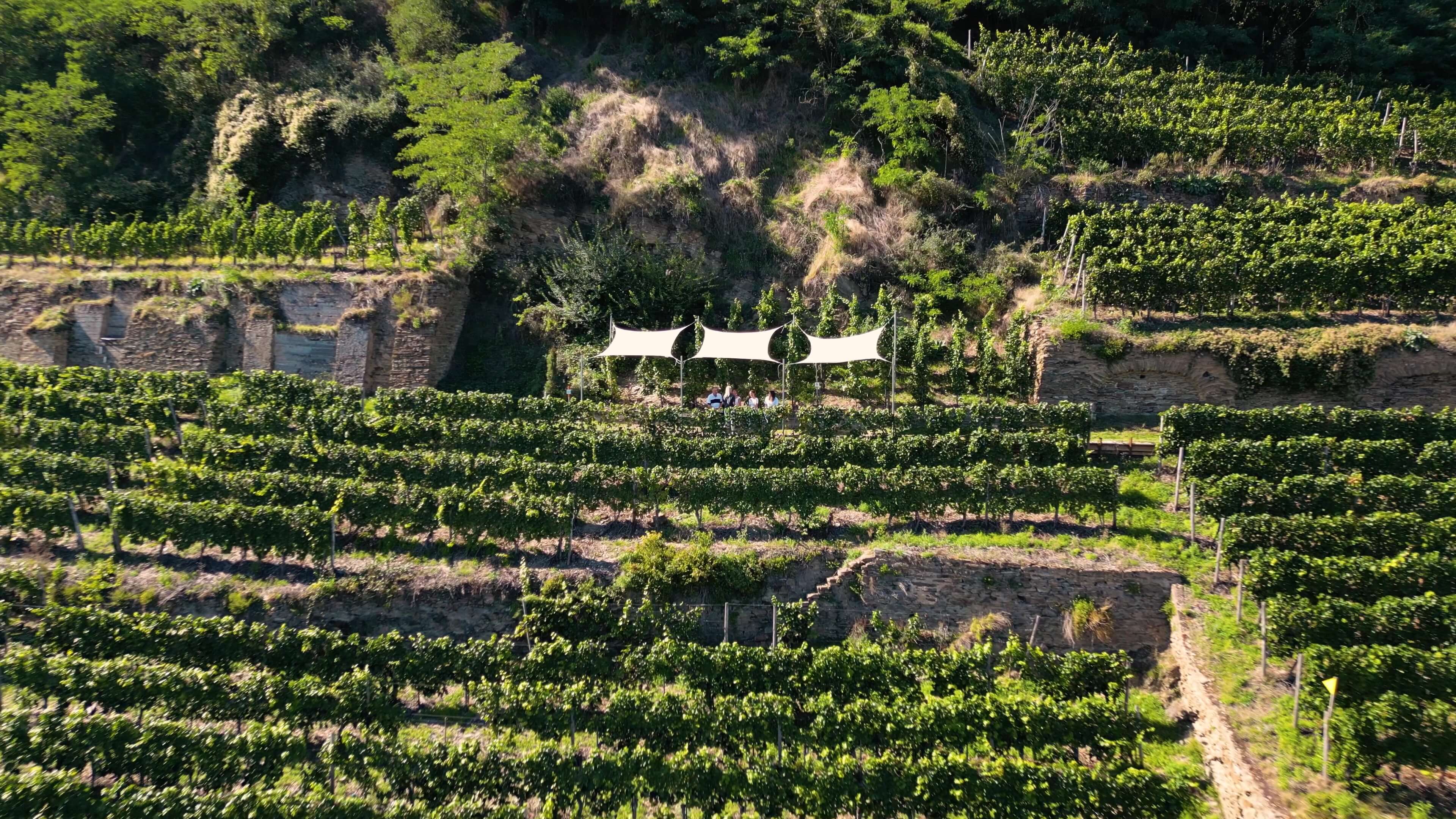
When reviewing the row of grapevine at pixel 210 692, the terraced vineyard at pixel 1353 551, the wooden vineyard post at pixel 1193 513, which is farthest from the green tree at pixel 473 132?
the wooden vineyard post at pixel 1193 513

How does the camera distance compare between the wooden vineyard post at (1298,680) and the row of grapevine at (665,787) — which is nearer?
the row of grapevine at (665,787)

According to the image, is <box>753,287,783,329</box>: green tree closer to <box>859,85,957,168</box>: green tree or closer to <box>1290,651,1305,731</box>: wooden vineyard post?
<box>859,85,957,168</box>: green tree

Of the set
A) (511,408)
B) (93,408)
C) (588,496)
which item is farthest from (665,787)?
(93,408)

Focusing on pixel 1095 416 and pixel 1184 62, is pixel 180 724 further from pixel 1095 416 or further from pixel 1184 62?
pixel 1184 62

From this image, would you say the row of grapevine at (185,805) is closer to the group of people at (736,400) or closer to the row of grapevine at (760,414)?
the row of grapevine at (760,414)

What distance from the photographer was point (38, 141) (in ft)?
104

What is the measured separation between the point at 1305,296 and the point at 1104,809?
17.6 m

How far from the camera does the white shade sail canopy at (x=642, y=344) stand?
2319cm

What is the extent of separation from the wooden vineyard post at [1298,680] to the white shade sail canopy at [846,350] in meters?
11.3

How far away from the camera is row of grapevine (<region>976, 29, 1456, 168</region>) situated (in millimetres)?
28906

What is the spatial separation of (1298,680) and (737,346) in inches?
572

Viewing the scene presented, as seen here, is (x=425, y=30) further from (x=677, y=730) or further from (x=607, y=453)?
(x=677, y=730)

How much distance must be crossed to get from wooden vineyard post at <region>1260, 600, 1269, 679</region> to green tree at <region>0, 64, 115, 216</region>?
39.2 m

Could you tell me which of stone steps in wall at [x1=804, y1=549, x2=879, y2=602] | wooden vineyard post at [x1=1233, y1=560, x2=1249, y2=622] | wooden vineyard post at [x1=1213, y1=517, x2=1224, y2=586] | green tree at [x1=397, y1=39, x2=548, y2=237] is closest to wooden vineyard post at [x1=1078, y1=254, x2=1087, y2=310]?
wooden vineyard post at [x1=1213, y1=517, x2=1224, y2=586]
